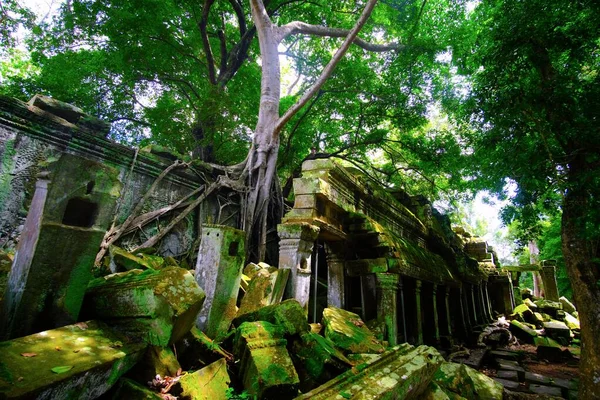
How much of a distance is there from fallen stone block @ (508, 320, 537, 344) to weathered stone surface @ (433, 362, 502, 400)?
7.30 meters

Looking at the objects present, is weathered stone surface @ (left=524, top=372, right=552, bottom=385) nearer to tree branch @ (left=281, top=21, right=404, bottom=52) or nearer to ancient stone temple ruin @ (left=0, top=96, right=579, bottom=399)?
ancient stone temple ruin @ (left=0, top=96, right=579, bottom=399)

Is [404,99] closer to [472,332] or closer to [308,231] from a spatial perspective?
[308,231]

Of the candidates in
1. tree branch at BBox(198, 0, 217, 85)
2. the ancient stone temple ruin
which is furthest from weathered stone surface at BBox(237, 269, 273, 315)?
tree branch at BBox(198, 0, 217, 85)

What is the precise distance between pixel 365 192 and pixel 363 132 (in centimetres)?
466

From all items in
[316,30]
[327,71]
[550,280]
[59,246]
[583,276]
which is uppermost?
[316,30]

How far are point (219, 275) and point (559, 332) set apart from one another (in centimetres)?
1168

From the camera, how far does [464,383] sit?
3.42 metres

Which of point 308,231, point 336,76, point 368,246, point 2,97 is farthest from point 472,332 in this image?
point 2,97

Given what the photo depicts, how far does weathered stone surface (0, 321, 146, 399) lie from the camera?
1.31m

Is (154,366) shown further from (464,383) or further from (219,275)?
(464,383)

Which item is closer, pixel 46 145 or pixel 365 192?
pixel 46 145

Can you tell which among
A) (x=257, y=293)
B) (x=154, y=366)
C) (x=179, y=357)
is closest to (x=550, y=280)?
(x=257, y=293)

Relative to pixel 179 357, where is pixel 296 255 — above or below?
above

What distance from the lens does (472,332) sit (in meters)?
8.78
